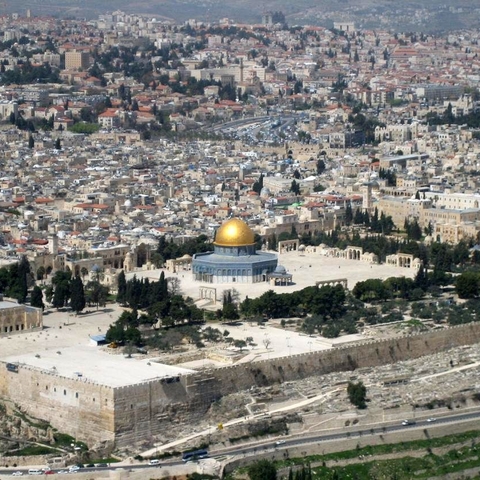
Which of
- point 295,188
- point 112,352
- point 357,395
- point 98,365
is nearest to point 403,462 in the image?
point 357,395

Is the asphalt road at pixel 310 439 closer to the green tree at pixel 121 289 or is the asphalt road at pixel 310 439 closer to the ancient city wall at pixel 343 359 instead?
the ancient city wall at pixel 343 359

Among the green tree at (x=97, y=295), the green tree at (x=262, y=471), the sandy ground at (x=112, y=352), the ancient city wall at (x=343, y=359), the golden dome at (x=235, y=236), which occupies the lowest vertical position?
the green tree at (x=262, y=471)

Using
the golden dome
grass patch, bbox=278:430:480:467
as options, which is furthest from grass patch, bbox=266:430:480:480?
the golden dome

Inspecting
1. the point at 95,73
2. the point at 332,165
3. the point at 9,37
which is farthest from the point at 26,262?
the point at 9,37

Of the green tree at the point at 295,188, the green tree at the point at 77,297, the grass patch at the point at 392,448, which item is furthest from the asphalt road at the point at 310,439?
the green tree at the point at 295,188

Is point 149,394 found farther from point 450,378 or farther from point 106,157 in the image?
point 106,157

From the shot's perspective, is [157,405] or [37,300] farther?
[37,300]

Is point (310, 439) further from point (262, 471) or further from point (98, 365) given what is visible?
point (98, 365)
